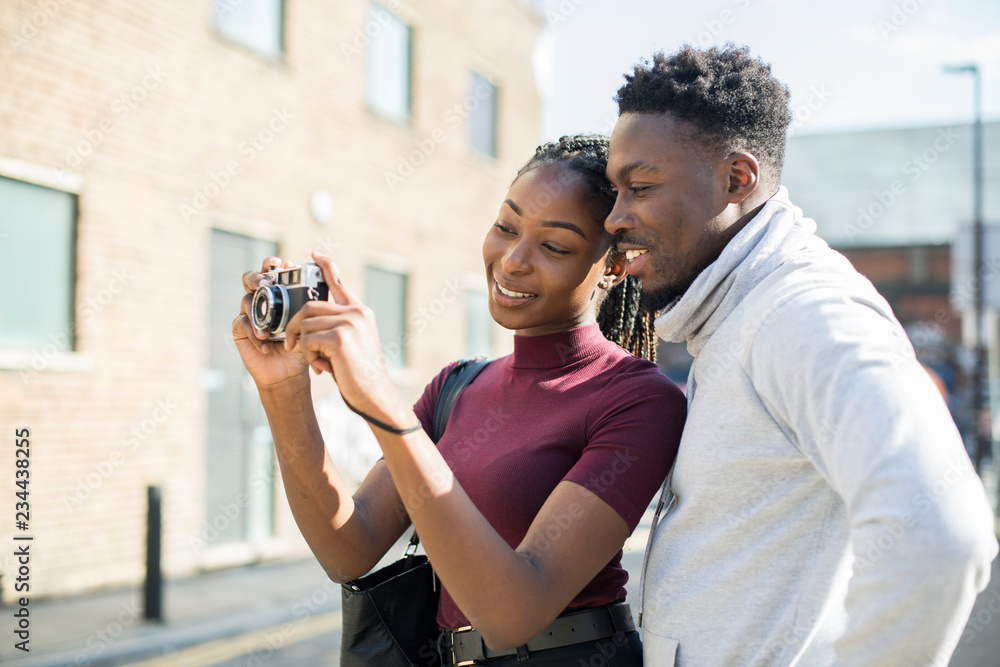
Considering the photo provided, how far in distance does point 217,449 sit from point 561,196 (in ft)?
24.0

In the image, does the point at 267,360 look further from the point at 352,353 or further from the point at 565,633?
the point at 565,633

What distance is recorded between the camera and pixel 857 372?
127cm

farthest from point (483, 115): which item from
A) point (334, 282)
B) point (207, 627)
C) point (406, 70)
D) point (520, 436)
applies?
point (334, 282)

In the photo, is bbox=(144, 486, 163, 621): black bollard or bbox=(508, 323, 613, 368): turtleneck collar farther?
bbox=(144, 486, 163, 621): black bollard

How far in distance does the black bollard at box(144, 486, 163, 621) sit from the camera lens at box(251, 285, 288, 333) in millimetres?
5094

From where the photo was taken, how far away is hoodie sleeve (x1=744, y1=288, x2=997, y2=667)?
3.96 feet

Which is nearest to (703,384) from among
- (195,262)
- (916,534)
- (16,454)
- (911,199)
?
(916,534)

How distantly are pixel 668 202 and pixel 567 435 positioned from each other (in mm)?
530

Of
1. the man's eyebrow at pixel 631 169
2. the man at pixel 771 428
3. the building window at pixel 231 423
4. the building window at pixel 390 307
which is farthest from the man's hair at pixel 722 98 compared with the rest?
the building window at pixel 390 307

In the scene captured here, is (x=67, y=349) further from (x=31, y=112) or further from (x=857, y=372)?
(x=857, y=372)

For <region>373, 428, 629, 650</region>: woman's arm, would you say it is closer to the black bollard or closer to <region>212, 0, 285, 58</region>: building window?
the black bollard

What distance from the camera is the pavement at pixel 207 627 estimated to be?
5.63 m

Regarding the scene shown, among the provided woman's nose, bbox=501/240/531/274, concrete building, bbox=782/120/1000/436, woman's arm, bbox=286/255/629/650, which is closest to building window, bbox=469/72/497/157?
woman's nose, bbox=501/240/531/274

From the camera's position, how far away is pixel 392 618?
2.05 metres
